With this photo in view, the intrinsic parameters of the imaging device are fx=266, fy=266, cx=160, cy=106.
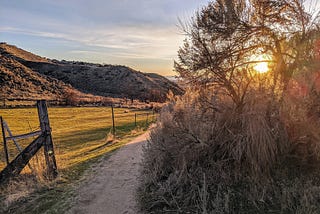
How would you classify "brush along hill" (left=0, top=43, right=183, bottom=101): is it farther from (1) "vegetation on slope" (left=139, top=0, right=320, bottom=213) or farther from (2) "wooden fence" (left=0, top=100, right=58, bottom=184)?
(1) "vegetation on slope" (left=139, top=0, right=320, bottom=213)

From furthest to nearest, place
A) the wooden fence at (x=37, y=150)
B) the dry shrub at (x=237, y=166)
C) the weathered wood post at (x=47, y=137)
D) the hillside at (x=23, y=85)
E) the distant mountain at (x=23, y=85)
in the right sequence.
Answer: the hillside at (x=23, y=85), the distant mountain at (x=23, y=85), the weathered wood post at (x=47, y=137), the wooden fence at (x=37, y=150), the dry shrub at (x=237, y=166)

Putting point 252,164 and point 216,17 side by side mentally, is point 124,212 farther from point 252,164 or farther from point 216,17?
point 216,17

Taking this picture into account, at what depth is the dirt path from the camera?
18.8ft

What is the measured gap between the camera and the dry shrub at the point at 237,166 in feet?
15.4

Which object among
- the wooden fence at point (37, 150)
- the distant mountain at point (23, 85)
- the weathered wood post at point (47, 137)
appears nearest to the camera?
the wooden fence at point (37, 150)

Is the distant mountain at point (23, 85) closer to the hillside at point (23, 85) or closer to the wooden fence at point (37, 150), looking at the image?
the hillside at point (23, 85)

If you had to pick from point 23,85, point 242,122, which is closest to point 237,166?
point 242,122

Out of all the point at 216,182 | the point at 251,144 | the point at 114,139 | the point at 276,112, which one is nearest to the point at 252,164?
the point at 251,144

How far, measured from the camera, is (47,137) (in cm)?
776

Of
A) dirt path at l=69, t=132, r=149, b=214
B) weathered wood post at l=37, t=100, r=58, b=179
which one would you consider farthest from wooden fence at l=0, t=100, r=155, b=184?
dirt path at l=69, t=132, r=149, b=214

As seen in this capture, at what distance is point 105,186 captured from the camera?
23.3 ft

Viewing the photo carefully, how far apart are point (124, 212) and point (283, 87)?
4.31 meters

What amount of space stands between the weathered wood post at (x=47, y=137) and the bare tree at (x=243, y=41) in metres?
4.02

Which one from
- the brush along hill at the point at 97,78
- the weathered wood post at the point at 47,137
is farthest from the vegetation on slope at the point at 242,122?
the brush along hill at the point at 97,78
